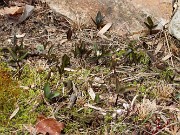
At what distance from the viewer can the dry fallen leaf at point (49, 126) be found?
2.50 meters

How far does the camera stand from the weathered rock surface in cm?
342

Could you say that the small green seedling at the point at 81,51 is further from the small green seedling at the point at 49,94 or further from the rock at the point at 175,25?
the rock at the point at 175,25

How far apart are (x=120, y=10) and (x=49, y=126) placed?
1.38 meters

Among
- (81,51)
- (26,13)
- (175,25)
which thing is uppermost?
(175,25)

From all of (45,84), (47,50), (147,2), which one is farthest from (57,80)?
(147,2)

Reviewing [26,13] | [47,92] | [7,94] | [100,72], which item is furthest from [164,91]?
[26,13]

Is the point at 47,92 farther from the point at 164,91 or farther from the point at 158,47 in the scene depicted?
the point at 158,47

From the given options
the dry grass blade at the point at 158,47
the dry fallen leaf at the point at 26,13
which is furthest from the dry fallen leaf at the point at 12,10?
the dry grass blade at the point at 158,47

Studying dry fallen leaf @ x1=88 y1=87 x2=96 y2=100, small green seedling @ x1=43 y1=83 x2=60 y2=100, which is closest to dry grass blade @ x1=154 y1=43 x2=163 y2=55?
dry fallen leaf @ x1=88 y1=87 x2=96 y2=100

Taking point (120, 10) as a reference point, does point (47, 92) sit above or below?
below

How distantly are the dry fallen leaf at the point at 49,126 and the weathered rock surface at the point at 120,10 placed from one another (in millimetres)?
1117

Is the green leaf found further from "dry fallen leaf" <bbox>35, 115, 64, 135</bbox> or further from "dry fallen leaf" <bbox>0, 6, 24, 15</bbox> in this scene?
"dry fallen leaf" <bbox>0, 6, 24, 15</bbox>

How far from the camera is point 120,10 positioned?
3494 millimetres

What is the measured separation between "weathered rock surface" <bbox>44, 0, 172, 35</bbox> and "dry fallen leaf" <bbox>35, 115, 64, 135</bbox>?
1.12m
